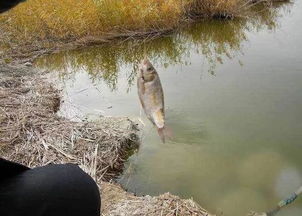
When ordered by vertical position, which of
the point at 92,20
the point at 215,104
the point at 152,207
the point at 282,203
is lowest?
the point at 282,203

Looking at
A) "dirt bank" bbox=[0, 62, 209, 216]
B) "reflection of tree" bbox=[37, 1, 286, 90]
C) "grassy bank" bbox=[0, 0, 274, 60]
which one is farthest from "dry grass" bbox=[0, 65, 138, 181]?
"grassy bank" bbox=[0, 0, 274, 60]

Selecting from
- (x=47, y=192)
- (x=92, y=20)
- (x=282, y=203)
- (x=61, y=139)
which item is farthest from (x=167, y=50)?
(x=47, y=192)

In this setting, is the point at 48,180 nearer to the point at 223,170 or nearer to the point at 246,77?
the point at 223,170

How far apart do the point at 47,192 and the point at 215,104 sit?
4.62 meters

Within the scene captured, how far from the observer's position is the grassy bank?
8.26 meters

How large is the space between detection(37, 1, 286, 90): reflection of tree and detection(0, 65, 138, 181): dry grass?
2.08 metres

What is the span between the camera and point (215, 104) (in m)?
5.52

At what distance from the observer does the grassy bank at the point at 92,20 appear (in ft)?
27.1

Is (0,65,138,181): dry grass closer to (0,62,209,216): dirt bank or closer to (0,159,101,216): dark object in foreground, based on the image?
(0,62,209,216): dirt bank

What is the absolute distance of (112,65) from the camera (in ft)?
25.1

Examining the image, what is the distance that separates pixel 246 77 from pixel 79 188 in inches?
210

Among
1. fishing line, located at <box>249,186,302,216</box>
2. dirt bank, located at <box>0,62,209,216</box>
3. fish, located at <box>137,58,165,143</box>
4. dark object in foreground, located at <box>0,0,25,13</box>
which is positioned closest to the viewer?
dark object in foreground, located at <box>0,0,25,13</box>

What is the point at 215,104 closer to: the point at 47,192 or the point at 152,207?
the point at 152,207

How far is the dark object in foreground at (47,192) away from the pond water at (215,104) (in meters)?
2.84
